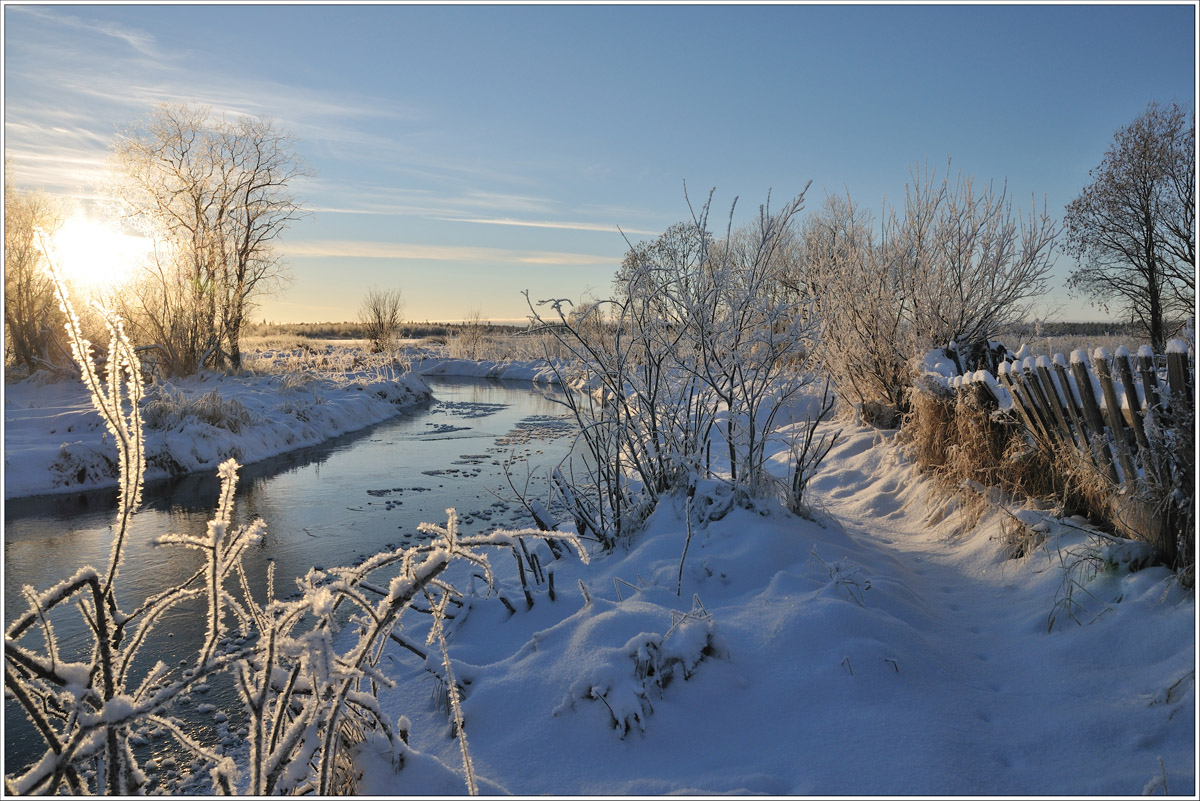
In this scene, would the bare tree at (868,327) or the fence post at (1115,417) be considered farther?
the bare tree at (868,327)

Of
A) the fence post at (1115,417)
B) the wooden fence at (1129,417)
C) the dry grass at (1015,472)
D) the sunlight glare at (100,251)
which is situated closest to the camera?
the wooden fence at (1129,417)

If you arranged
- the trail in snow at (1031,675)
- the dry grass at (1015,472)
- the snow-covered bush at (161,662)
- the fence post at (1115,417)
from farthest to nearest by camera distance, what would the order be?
the fence post at (1115,417) < the dry grass at (1015,472) < the trail in snow at (1031,675) < the snow-covered bush at (161,662)

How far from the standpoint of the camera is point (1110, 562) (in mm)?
3168

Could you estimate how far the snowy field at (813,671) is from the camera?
Answer: 217 centimetres

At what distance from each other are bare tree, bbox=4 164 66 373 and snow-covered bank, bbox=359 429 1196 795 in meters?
16.3

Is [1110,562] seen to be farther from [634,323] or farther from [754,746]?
[634,323]

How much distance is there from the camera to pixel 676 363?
462 centimetres

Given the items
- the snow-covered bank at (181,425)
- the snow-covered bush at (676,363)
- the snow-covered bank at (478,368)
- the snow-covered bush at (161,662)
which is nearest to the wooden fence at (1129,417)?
the snow-covered bush at (676,363)

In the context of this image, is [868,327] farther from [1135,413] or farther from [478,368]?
[478,368]

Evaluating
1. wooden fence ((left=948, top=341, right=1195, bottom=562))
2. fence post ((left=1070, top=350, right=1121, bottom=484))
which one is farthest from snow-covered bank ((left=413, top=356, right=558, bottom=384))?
fence post ((left=1070, top=350, right=1121, bottom=484))

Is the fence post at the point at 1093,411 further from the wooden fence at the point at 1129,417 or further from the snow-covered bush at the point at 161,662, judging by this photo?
the snow-covered bush at the point at 161,662

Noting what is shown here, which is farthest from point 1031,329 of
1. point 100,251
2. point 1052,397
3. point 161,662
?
point 100,251

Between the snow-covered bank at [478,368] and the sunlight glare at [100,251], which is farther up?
the sunlight glare at [100,251]

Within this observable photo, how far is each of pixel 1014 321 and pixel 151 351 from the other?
1679 cm
